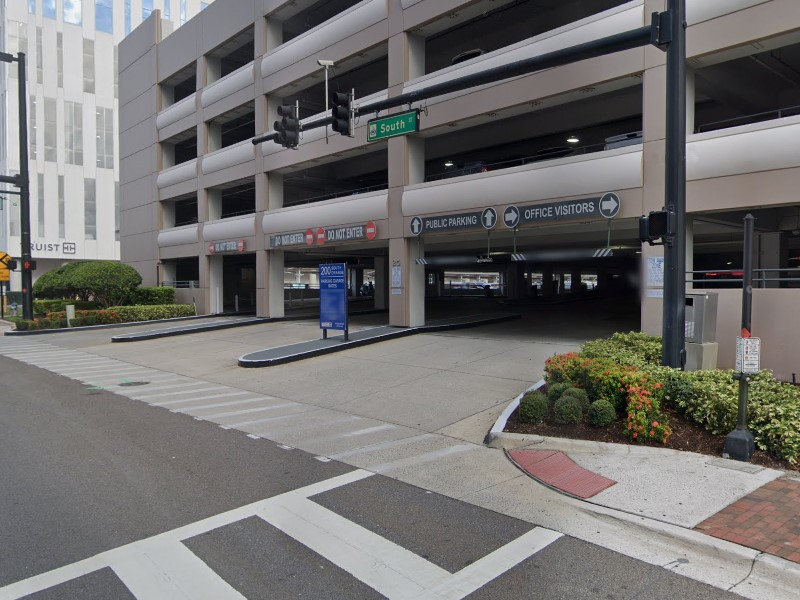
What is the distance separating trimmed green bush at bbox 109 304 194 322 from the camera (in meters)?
28.9

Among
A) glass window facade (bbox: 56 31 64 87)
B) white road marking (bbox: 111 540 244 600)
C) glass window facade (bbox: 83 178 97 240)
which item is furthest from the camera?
glass window facade (bbox: 83 178 97 240)

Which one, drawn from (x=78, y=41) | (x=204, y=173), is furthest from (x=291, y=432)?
(x=78, y=41)

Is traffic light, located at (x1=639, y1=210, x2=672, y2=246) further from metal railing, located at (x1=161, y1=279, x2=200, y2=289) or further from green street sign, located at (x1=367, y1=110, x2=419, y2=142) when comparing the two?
metal railing, located at (x1=161, y1=279, x2=200, y2=289)

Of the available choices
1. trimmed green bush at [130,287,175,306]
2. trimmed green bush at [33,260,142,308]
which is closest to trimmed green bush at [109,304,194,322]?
trimmed green bush at [33,260,142,308]

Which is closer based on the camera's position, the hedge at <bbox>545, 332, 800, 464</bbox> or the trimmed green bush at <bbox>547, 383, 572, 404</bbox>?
the hedge at <bbox>545, 332, 800, 464</bbox>

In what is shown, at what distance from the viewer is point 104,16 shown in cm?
5588

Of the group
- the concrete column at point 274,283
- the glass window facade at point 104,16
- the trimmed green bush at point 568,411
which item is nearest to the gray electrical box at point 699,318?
the trimmed green bush at point 568,411

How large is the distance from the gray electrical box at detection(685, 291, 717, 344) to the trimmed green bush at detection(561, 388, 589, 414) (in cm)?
321

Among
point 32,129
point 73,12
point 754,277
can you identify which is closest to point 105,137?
point 32,129

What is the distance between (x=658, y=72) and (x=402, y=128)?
6546 millimetres

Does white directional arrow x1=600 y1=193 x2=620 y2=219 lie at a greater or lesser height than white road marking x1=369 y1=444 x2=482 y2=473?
greater

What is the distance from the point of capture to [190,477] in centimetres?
665

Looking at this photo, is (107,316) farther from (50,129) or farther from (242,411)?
(50,129)

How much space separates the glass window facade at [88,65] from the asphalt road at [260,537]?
193 ft
